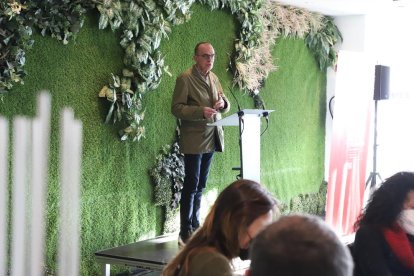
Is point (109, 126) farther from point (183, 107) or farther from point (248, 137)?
point (248, 137)

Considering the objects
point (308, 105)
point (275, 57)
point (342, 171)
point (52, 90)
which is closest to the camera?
point (52, 90)

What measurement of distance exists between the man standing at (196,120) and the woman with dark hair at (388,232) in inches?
71.6

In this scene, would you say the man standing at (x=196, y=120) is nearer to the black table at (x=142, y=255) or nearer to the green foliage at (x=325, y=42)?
the black table at (x=142, y=255)

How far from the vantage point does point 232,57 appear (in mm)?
5926

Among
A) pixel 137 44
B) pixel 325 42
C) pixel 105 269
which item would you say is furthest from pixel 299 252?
pixel 325 42

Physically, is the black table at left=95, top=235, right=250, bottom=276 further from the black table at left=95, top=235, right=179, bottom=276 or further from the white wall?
the white wall

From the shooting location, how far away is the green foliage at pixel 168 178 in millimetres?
4973

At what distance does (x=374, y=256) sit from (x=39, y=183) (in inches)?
93.9

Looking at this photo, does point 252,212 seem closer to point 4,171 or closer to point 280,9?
point 4,171

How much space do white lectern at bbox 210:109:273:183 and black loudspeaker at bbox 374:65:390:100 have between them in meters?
2.33

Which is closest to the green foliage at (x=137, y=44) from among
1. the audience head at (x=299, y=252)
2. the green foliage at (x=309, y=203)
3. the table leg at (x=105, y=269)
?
the table leg at (x=105, y=269)

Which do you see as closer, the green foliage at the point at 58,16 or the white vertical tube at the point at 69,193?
the green foliage at the point at 58,16

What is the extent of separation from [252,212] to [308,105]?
5592mm

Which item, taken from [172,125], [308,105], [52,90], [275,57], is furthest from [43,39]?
[308,105]
